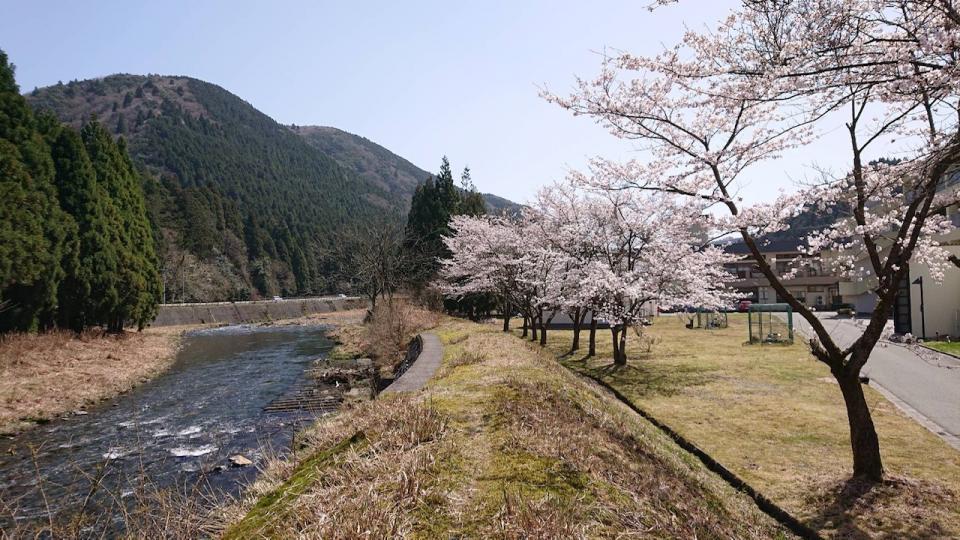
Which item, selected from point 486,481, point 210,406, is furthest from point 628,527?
point 210,406

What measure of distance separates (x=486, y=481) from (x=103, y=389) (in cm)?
1540

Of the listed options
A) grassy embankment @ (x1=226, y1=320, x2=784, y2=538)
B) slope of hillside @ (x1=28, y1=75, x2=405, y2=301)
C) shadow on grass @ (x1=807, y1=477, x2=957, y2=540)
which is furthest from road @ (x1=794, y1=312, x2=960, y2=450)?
slope of hillside @ (x1=28, y1=75, x2=405, y2=301)

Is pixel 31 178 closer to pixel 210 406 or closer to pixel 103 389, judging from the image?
pixel 103 389

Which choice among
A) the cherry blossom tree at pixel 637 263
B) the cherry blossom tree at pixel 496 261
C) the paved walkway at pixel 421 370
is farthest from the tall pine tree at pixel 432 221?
the paved walkway at pixel 421 370

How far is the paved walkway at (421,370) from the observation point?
8.38 m

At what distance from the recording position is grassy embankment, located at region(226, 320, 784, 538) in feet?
Result: 9.82

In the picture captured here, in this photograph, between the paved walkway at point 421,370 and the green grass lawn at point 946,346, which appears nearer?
the paved walkway at point 421,370

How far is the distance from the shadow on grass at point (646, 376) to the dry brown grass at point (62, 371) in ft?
44.1

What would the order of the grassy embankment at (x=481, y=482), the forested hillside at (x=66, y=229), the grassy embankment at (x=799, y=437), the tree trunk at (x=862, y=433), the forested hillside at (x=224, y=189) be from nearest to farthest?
the grassy embankment at (x=481, y=482)
the grassy embankment at (x=799, y=437)
the tree trunk at (x=862, y=433)
the forested hillside at (x=66, y=229)
the forested hillside at (x=224, y=189)

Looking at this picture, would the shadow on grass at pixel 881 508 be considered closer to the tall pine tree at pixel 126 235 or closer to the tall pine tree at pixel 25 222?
the tall pine tree at pixel 25 222

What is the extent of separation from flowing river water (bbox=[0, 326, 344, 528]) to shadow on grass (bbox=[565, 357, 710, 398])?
807cm

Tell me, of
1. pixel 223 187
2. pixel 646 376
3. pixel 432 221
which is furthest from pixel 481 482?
pixel 223 187

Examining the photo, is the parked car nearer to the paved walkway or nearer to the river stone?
the paved walkway

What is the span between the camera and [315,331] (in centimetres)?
3688
